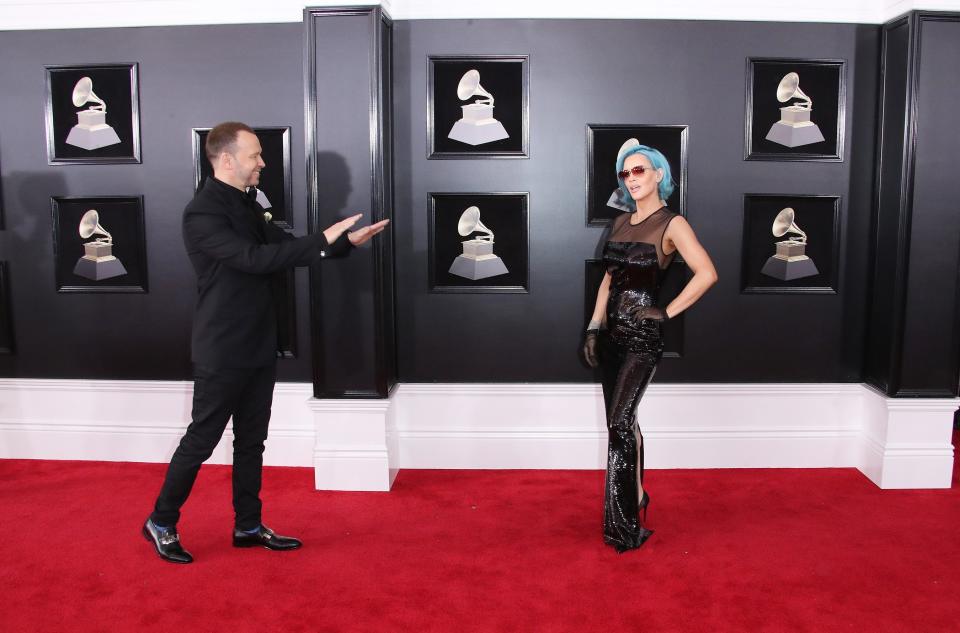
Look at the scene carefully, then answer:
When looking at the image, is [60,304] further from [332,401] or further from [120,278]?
[332,401]

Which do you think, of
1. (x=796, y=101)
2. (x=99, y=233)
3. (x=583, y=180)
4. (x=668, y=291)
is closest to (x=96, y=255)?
(x=99, y=233)

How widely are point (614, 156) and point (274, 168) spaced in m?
1.89

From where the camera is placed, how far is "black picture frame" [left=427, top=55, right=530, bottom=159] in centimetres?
421

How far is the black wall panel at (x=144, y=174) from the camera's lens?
432 cm

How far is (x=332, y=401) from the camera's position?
162 inches

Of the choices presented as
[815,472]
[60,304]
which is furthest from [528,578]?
[60,304]

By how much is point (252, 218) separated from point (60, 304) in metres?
2.10

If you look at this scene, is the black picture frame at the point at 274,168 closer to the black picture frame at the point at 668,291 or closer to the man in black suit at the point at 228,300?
the man in black suit at the point at 228,300

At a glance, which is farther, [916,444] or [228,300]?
[916,444]

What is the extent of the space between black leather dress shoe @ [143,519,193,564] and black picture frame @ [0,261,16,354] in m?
2.09

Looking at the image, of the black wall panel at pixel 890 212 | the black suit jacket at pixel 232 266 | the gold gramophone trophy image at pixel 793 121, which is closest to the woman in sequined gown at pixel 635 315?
the gold gramophone trophy image at pixel 793 121

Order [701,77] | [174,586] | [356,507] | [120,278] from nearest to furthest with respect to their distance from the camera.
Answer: [174,586] < [356,507] < [701,77] < [120,278]

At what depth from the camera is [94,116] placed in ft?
14.4

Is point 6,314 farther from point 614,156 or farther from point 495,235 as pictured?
point 614,156
